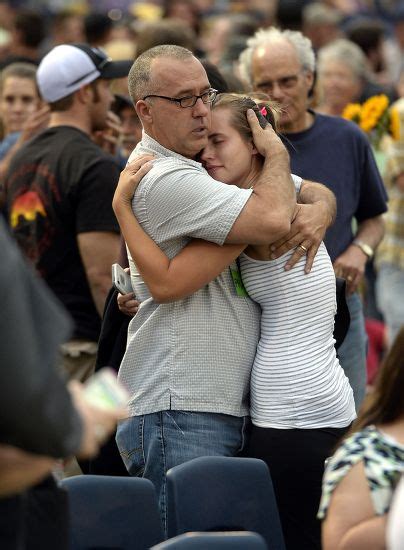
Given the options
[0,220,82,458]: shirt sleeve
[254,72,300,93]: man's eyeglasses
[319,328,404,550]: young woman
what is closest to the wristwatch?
[254,72,300,93]: man's eyeglasses

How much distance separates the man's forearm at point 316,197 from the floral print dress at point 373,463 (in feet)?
3.46

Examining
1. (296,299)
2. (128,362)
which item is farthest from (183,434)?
(296,299)

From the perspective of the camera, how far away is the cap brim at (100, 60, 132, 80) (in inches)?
195

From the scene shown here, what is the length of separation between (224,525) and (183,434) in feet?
0.95

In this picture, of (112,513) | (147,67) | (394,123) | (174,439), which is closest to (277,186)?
(147,67)

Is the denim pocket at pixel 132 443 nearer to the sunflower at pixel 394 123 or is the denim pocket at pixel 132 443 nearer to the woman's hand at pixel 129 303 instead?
the woman's hand at pixel 129 303

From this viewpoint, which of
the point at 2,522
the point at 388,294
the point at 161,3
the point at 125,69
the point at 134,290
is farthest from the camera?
the point at 161,3

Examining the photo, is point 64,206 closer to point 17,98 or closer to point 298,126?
point 298,126

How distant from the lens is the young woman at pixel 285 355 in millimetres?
3375

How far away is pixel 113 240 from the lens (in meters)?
4.63

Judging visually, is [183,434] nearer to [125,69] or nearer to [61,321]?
[61,321]

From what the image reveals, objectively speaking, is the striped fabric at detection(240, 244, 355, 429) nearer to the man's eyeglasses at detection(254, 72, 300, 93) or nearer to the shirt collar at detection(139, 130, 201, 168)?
the shirt collar at detection(139, 130, 201, 168)

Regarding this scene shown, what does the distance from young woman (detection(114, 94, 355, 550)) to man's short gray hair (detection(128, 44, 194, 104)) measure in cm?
19

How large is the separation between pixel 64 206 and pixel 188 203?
153 cm
